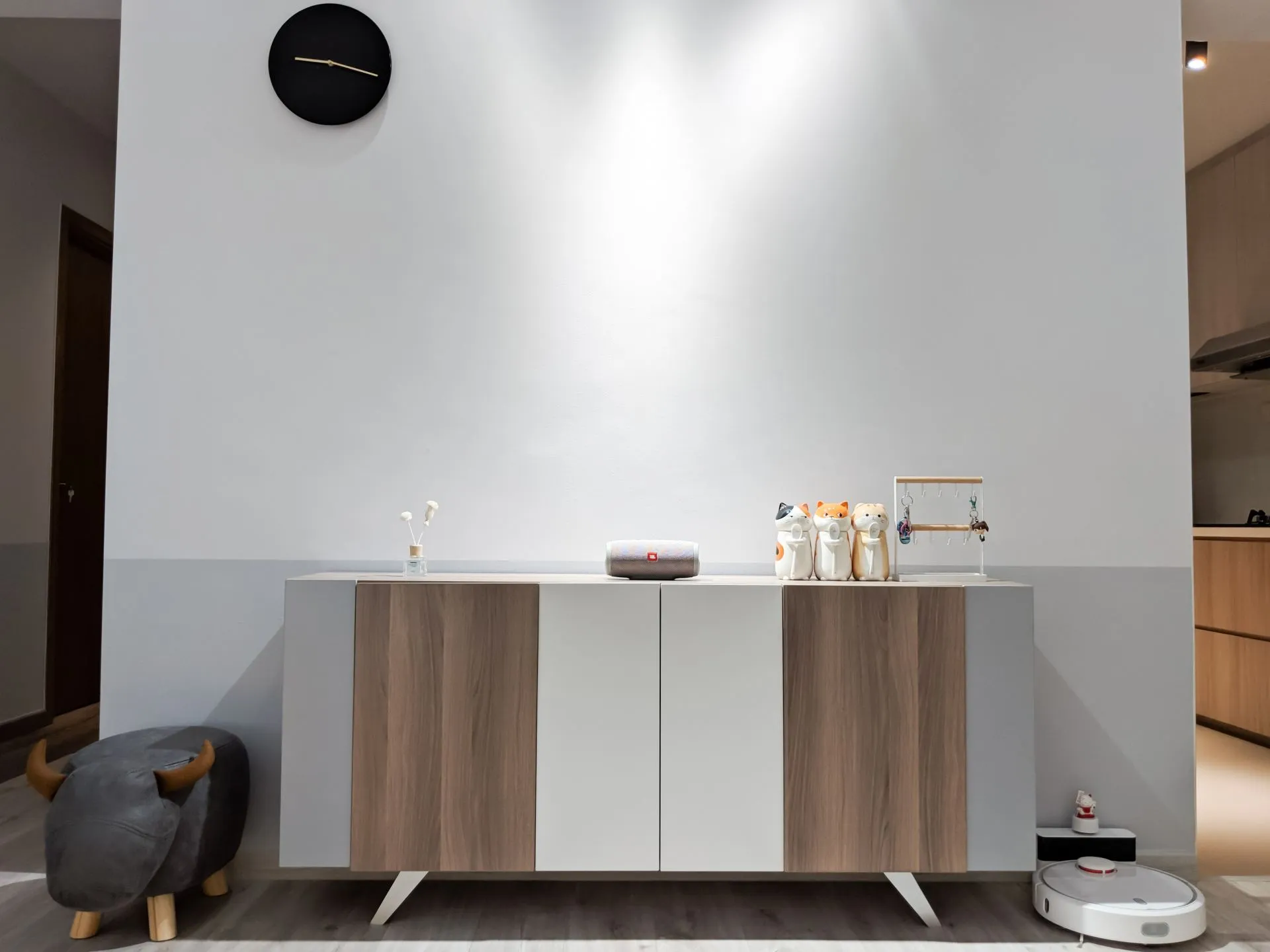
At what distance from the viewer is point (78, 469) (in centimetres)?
404

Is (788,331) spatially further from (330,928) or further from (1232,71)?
(1232,71)

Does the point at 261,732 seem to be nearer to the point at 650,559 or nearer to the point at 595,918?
the point at 595,918

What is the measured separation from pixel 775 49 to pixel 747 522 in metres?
1.38

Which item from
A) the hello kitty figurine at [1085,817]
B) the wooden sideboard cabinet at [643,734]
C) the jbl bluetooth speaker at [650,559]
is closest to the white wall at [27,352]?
the wooden sideboard cabinet at [643,734]

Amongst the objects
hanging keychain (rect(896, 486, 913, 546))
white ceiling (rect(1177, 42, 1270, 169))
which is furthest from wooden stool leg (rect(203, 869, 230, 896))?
white ceiling (rect(1177, 42, 1270, 169))

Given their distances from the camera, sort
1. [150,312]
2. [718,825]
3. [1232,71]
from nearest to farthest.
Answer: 1. [718,825]
2. [150,312]
3. [1232,71]

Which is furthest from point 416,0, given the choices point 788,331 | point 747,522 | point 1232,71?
point 1232,71

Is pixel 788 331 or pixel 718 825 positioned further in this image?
pixel 788 331

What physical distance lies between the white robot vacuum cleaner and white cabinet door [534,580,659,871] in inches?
38.6

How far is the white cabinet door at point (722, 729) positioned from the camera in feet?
6.50

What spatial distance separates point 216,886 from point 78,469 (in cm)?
269

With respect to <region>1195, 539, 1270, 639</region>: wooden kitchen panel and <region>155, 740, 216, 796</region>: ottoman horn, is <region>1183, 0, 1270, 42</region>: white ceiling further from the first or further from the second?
<region>155, 740, 216, 796</region>: ottoman horn

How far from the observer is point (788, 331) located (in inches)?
95.5

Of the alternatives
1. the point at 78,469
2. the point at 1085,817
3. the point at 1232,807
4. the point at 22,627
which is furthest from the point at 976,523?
the point at 78,469
